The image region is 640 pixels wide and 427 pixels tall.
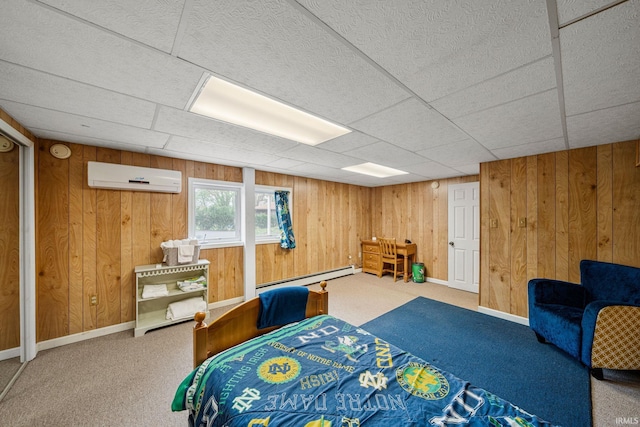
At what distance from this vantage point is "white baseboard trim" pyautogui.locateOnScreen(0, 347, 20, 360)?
2195 millimetres

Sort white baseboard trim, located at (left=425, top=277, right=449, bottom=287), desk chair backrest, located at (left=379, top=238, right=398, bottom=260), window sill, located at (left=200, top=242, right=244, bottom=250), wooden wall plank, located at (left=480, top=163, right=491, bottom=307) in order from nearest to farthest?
1. wooden wall plank, located at (left=480, top=163, right=491, bottom=307)
2. window sill, located at (left=200, top=242, right=244, bottom=250)
3. white baseboard trim, located at (left=425, top=277, right=449, bottom=287)
4. desk chair backrest, located at (left=379, top=238, right=398, bottom=260)

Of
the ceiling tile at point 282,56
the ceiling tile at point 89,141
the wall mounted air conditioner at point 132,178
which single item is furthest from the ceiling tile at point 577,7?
the wall mounted air conditioner at point 132,178

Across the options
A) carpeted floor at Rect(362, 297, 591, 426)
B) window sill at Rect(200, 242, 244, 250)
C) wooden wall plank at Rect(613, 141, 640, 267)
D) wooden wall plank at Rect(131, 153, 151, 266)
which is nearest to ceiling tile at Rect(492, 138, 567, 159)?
wooden wall plank at Rect(613, 141, 640, 267)

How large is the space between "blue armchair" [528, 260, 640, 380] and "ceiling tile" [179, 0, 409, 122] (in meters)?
2.55

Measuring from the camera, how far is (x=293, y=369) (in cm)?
130

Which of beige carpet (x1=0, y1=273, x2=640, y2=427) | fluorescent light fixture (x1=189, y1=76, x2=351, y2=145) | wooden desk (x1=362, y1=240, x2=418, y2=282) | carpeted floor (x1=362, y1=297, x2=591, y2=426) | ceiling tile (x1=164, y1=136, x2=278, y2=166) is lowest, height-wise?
carpeted floor (x1=362, y1=297, x2=591, y2=426)

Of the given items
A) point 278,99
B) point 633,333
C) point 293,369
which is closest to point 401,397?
point 293,369

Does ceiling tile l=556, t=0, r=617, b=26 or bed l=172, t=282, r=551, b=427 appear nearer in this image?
ceiling tile l=556, t=0, r=617, b=26

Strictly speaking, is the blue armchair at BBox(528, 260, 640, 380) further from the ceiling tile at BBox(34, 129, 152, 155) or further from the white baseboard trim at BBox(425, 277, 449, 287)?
the ceiling tile at BBox(34, 129, 152, 155)

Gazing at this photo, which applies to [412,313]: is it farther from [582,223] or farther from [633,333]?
[582,223]

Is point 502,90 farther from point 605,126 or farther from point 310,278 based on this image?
point 310,278

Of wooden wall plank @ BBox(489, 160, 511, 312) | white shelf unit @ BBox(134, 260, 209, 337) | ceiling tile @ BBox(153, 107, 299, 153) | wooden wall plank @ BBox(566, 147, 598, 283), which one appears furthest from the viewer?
wooden wall plank @ BBox(489, 160, 511, 312)

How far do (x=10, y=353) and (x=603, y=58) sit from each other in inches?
200

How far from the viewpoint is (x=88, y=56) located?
1.16 metres
